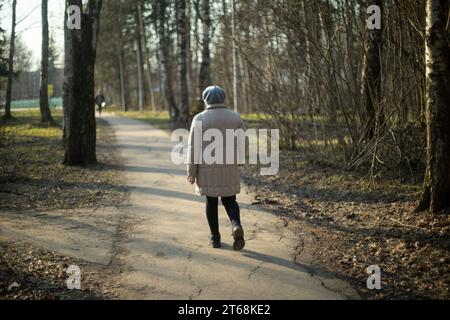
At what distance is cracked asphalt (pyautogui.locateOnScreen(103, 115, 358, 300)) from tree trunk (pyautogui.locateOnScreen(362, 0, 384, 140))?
3.07 m

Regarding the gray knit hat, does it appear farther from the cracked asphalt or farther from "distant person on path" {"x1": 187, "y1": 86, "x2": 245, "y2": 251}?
the cracked asphalt

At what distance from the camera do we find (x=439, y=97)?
249 inches

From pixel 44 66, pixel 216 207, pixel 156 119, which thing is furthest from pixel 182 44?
pixel 216 207

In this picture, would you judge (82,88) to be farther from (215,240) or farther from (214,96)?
(215,240)

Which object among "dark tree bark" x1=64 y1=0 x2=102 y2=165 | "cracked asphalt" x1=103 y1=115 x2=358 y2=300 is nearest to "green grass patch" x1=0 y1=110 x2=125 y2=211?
"dark tree bark" x1=64 y1=0 x2=102 y2=165

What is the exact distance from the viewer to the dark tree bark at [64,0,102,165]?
11383 millimetres

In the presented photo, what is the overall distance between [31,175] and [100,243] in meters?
5.43

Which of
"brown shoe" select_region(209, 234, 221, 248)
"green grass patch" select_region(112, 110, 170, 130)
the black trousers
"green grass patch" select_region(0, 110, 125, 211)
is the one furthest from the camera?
"green grass patch" select_region(112, 110, 170, 130)

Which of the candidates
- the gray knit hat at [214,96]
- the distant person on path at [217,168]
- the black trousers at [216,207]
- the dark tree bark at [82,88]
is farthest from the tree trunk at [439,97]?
the dark tree bark at [82,88]

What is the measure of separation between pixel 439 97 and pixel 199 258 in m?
3.89

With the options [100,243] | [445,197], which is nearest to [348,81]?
[445,197]

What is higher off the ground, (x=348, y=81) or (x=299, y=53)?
(x=299, y=53)
